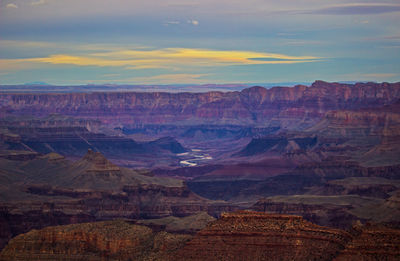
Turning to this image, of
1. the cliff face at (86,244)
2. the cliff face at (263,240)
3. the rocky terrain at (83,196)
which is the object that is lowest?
the rocky terrain at (83,196)

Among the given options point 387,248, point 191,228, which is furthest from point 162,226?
point 387,248

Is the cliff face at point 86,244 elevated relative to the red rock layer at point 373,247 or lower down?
lower down

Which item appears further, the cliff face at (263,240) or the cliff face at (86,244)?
the cliff face at (86,244)

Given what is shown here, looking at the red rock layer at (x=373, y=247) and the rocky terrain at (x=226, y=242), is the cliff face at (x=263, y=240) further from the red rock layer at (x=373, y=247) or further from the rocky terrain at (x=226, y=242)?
the red rock layer at (x=373, y=247)

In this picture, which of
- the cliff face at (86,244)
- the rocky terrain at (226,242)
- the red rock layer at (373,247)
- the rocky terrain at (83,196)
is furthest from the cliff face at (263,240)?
the rocky terrain at (83,196)

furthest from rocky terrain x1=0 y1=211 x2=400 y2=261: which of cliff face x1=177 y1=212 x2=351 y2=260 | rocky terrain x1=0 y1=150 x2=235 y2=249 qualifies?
rocky terrain x1=0 y1=150 x2=235 y2=249

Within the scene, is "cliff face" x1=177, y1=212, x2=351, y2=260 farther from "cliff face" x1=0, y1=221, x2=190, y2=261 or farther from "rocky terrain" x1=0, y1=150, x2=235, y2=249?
"rocky terrain" x1=0, y1=150, x2=235, y2=249

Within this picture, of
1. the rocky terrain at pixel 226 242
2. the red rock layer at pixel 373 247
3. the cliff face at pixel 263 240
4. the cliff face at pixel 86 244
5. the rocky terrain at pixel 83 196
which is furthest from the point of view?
the rocky terrain at pixel 83 196

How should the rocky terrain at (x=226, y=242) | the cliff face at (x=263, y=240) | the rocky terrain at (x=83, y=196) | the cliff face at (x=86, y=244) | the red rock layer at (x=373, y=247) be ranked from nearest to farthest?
the red rock layer at (x=373, y=247)
the rocky terrain at (x=226, y=242)
the cliff face at (x=263, y=240)
the cliff face at (x=86, y=244)
the rocky terrain at (x=83, y=196)

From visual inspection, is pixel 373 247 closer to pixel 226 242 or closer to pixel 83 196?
pixel 226 242
